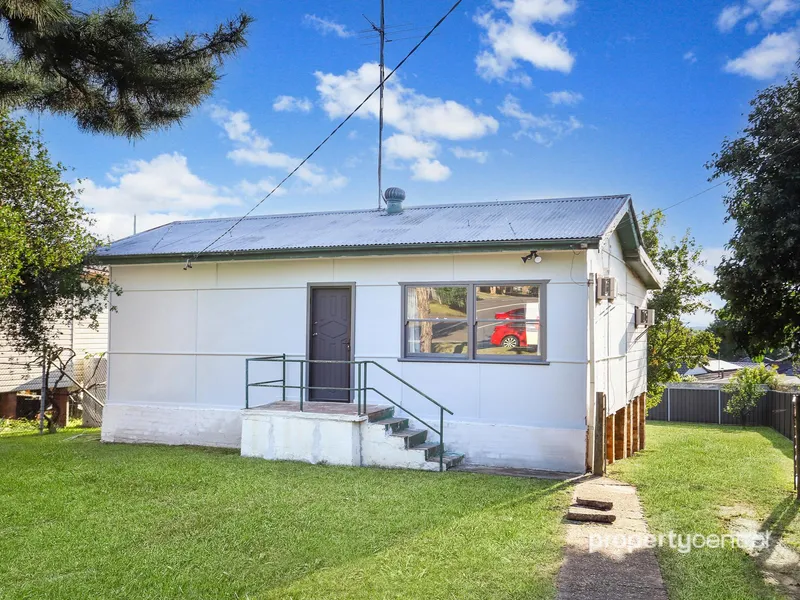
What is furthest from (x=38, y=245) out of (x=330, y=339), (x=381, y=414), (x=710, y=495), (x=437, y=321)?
(x=710, y=495)

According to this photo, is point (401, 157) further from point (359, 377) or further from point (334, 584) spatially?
point (334, 584)

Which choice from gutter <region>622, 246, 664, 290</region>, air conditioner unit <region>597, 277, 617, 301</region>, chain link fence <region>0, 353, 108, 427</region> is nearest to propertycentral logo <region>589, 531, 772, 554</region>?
air conditioner unit <region>597, 277, 617, 301</region>

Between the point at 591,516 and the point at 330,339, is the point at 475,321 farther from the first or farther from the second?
the point at 591,516

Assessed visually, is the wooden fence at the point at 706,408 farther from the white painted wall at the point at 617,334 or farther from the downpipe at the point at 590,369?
the downpipe at the point at 590,369

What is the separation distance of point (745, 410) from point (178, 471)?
17664mm

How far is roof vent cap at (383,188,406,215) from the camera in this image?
12352mm

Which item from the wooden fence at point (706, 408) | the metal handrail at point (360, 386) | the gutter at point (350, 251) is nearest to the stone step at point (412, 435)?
the metal handrail at point (360, 386)

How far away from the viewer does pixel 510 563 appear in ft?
16.8

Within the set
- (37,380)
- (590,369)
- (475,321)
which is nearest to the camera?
(590,369)

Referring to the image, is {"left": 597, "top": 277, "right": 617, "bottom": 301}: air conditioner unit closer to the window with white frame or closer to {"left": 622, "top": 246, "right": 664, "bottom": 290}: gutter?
the window with white frame

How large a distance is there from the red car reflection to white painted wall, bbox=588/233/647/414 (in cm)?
104

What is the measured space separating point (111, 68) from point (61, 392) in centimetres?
963

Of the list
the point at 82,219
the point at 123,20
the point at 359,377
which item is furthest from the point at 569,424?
the point at 82,219

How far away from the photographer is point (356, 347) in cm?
1034
